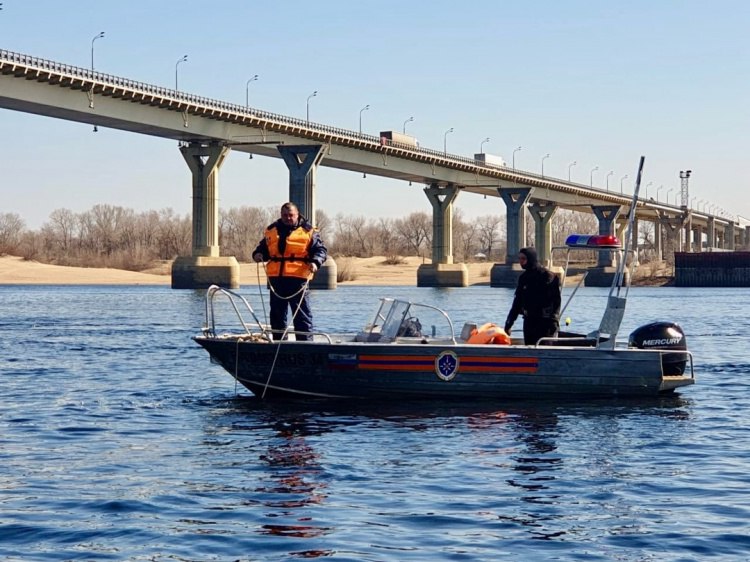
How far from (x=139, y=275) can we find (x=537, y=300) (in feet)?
412

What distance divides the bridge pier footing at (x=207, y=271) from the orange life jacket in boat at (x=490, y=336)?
237 feet

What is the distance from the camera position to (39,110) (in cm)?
6900

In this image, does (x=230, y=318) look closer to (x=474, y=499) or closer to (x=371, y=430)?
(x=371, y=430)

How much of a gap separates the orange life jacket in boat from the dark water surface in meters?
0.94

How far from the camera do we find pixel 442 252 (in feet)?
398

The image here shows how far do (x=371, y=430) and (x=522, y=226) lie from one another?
365 ft

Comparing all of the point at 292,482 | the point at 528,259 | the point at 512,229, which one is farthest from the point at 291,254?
the point at 512,229

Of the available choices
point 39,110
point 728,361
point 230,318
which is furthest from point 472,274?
point 728,361

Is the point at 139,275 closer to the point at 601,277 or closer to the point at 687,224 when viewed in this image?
the point at 601,277

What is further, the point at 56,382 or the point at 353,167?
the point at 353,167

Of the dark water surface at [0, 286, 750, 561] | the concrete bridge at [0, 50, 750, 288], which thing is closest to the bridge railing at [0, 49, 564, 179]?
the concrete bridge at [0, 50, 750, 288]

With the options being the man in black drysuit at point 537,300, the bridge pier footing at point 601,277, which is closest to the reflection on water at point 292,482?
the man in black drysuit at point 537,300

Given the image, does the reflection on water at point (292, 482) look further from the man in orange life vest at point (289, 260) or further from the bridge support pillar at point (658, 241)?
the bridge support pillar at point (658, 241)

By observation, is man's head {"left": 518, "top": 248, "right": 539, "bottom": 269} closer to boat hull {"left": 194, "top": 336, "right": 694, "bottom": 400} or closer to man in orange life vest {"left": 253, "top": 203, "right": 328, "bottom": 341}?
boat hull {"left": 194, "top": 336, "right": 694, "bottom": 400}
